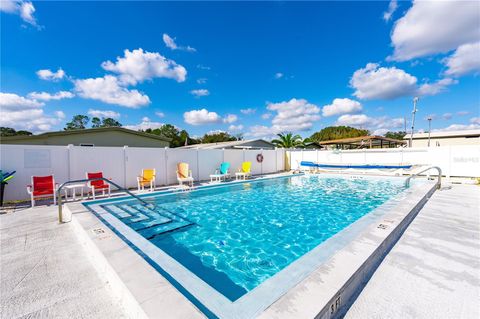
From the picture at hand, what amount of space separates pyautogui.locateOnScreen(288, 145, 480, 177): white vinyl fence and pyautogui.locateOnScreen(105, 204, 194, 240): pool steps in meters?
12.7

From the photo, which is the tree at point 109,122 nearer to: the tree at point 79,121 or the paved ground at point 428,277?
the tree at point 79,121

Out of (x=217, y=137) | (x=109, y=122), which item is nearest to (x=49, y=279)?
(x=217, y=137)

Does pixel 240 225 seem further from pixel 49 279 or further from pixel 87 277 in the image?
pixel 49 279

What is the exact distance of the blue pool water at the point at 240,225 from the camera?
3363 millimetres

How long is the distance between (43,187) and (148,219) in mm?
4015

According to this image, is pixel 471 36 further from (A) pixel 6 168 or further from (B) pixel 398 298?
(A) pixel 6 168

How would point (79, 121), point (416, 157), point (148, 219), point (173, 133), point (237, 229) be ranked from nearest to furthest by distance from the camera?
point (237, 229) → point (148, 219) → point (416, 157) → point (79, 121) → point (173, 133)

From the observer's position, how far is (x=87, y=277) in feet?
8.42

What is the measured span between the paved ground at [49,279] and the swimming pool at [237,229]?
27.3 inches

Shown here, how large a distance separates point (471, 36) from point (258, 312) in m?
14.7

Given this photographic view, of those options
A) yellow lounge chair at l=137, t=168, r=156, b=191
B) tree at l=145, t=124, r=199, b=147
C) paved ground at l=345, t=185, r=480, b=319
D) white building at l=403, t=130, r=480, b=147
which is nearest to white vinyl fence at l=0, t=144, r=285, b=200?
yellow lounge chair at l=137, t=168, r=156, b=191

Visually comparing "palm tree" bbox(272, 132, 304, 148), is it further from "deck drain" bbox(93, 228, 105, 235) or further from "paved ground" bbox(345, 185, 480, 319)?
"deck drain" bbox(93, 228, 105, 235)

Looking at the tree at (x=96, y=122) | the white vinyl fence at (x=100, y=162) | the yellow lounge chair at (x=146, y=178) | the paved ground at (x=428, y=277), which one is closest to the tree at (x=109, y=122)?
the tree at (x=96, y=122)

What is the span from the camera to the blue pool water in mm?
3363
